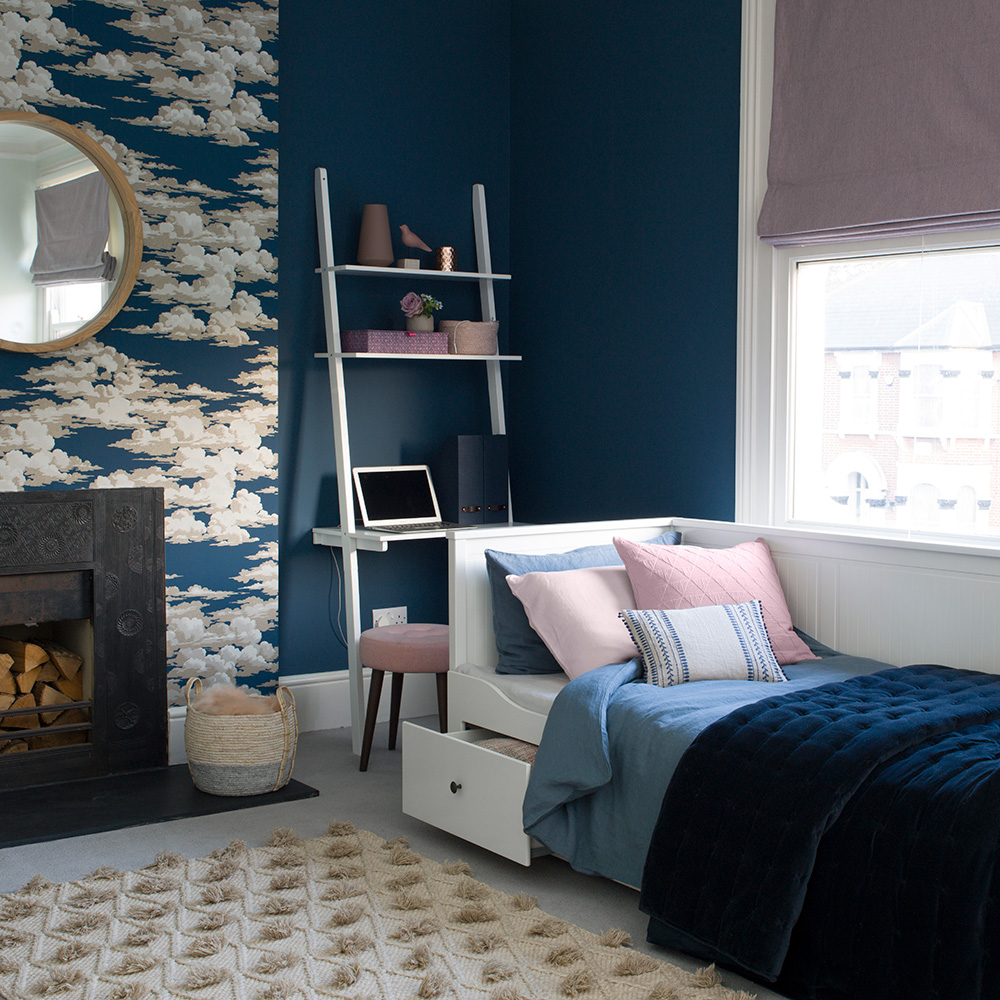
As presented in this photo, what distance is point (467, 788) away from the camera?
2770 millimetres

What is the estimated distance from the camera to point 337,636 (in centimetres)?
411

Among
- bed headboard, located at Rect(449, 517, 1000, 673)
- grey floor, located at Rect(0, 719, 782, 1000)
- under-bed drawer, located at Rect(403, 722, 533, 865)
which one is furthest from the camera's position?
bed headboard, located at Rect(449, 517, 1000, 673)

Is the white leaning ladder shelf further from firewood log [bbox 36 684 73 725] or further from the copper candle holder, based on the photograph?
firewood log [bbox 36 684 73 725]

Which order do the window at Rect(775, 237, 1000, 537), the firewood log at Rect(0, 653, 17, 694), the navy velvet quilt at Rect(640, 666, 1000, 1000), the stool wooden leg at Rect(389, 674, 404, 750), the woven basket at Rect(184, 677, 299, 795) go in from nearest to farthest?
the navy velvet quilt at Rect(640, 666, 1000, 1000)
the window at Rect(775, 237, 1000, 537)
the woven basket at Rect(184, 677, 299, 795)
the firewood log at Rect(0, 653, 17, 694)
the stool wooden leg at Rect(389, 674, 404, 750)

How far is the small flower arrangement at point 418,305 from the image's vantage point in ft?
12.9

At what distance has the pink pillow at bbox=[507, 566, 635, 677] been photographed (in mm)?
2799

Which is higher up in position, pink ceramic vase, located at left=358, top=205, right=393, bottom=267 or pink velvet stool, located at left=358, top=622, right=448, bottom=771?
pink ceramic vase, located at left=358, top=205, right=393, bottom=267

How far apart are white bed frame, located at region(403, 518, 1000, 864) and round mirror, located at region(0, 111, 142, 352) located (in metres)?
1.39

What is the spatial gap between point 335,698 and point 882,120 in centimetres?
259

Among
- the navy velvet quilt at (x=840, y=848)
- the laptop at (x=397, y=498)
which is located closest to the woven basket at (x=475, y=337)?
the laptop at (x=397, y=498)

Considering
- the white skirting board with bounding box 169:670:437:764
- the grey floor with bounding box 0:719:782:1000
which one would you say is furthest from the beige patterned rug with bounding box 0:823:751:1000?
the white skirting board with bounding box 169:670:437:764

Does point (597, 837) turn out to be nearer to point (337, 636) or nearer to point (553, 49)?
point (337, 636)

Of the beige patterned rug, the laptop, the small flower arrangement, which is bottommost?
the beige patterned rug

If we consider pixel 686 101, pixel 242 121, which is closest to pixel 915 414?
pixel 686 101
